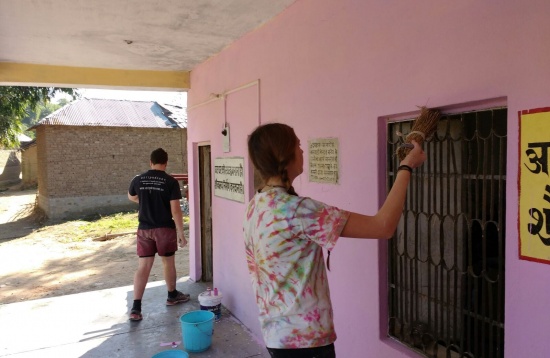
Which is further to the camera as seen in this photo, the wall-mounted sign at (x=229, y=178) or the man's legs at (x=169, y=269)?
the man's legs at (x=169, y=269)

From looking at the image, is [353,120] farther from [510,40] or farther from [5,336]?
[5,336]

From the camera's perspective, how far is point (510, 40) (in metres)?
1.78

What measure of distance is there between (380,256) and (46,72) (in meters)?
5.14

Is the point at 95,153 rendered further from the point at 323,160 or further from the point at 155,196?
the point at 323,160

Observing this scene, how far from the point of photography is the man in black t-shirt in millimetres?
4992

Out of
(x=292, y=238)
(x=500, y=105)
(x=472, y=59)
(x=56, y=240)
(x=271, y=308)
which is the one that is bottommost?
(x=56, y=240)

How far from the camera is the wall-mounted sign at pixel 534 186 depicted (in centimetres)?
Result: 168

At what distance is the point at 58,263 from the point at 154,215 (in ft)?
19.1

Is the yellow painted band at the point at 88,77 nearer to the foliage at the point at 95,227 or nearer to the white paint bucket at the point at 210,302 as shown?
the white paint bucket at the point at 210,302

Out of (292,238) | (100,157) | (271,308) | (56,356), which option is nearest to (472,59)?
(292,238)

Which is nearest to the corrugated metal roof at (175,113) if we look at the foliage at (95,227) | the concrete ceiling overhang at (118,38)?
the foliage at (95,227)

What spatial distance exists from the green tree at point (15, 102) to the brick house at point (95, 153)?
80 centimetres

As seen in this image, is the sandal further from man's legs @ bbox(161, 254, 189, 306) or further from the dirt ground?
the dirt ground

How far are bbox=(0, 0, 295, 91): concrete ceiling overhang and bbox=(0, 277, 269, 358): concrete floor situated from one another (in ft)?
9.80
